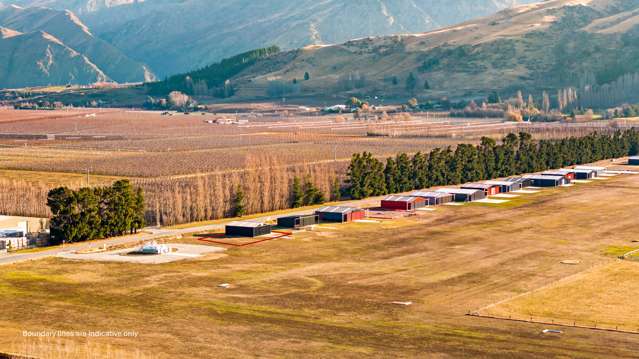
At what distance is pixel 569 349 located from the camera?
93250 mm

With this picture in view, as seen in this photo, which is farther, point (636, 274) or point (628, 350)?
point (636, 274)

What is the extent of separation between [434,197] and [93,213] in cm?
6745

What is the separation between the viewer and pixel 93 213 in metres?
148

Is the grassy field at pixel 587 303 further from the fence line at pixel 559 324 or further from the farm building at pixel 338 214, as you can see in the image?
the farm building at pixel 338 214

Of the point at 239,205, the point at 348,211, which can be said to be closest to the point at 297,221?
the point at 348,211

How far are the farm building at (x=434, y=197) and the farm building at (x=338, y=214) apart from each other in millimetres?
22125

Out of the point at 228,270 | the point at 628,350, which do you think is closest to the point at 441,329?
the point at 628,350

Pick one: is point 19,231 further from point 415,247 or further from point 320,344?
point 320,344

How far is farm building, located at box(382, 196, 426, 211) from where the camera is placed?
18125cm

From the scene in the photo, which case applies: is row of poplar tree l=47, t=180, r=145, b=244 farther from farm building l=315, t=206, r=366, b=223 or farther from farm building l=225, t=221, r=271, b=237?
farm building l=315, t=206, r=366, b=223

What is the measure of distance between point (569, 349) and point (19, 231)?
8201cm

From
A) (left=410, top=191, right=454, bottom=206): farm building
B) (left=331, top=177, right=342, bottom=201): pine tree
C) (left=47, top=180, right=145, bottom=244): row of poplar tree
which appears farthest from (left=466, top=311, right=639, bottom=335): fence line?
(left=331, top=177, right=342, bottom=201): pine tree

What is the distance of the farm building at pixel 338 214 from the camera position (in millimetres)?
168000

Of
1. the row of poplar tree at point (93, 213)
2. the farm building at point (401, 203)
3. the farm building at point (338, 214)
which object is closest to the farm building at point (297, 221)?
the farm building at point (338, 214)
